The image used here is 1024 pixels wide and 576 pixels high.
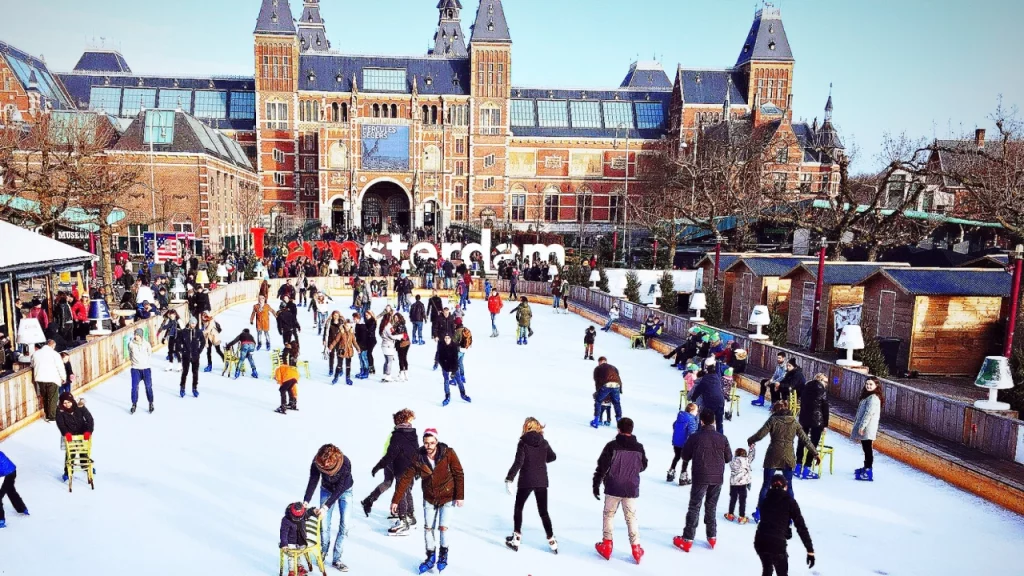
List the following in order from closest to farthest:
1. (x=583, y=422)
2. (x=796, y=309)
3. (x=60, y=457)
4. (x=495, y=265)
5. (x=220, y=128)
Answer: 1. (x=60, y=457)
2. (x=583, y=422)
3. (x=796, y=309)
4. (x=495, y=265)
5. (x=220, y=128)

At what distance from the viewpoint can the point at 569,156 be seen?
181 ft

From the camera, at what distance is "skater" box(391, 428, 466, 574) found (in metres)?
5.51

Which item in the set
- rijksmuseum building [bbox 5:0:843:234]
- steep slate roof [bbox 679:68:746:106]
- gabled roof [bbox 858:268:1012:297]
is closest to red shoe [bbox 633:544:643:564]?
gabled roof [bbox 858:268:1012:297]

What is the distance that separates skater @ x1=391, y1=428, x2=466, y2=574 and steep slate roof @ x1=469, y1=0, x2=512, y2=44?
5061 cm

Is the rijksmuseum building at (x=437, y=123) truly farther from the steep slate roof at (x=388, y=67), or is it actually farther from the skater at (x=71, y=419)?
the skater at (x=71, y=419)

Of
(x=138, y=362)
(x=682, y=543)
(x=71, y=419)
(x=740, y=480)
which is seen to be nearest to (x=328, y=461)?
(x=682, y=543)

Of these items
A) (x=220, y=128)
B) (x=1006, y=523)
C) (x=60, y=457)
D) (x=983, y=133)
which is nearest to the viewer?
(x=1006, y=523)

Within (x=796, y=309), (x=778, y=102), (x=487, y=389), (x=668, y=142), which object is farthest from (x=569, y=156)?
(x=487, y=389)

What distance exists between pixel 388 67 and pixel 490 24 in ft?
29.0

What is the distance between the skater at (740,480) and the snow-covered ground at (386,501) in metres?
0.24

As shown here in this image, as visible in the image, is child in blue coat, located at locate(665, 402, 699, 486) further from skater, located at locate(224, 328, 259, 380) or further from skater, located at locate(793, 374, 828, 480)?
skater, located at locate(224, 328, 259, 380)

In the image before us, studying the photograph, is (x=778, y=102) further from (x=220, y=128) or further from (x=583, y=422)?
(x=583, y=422)

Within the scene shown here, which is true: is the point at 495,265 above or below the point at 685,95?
below

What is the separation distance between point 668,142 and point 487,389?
46774 millimetres
